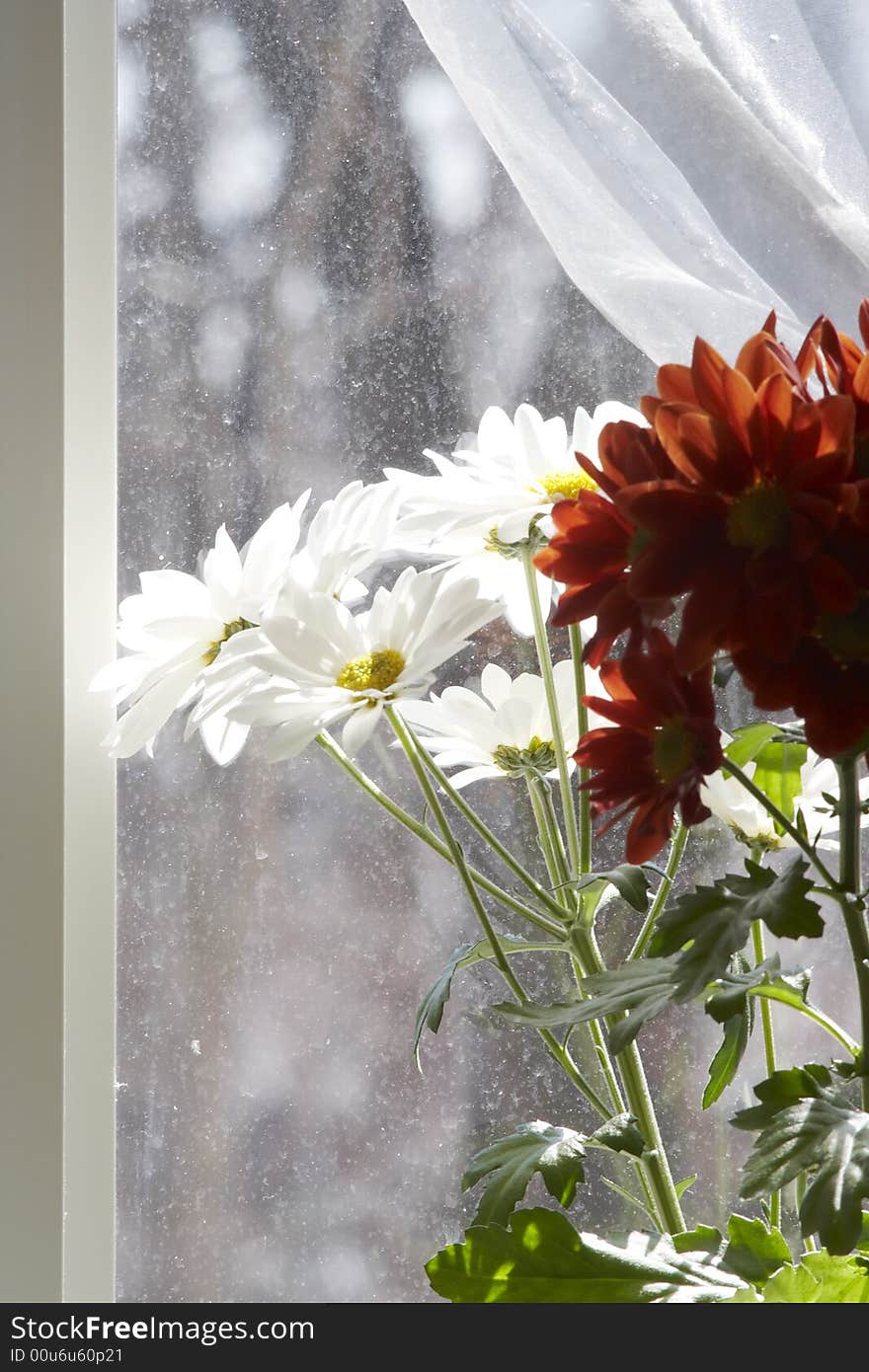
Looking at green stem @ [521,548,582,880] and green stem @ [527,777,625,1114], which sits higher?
green stem @ [521,548,582,880]

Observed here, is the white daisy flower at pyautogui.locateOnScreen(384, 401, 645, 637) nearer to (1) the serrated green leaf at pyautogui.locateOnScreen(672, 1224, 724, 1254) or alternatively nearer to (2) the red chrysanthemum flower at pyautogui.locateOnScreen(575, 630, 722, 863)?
(2) the red chrysanthemum flower at pyautogui.locateOnScreen(575, 630, 722, 863)

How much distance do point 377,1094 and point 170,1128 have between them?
17cm

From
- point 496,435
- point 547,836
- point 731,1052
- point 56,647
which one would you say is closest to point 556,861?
point 547,836

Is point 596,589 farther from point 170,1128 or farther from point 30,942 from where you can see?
point 170,1128

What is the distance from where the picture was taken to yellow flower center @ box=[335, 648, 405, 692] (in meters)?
0.51

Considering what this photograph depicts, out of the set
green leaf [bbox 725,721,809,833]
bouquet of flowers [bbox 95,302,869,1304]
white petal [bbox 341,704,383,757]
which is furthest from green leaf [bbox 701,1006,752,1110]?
white petal [bbox 341,704,383,757]

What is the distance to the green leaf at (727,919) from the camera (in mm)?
413

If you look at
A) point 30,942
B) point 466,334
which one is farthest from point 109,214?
point 30,942

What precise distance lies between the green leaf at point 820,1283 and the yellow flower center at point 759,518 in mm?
285

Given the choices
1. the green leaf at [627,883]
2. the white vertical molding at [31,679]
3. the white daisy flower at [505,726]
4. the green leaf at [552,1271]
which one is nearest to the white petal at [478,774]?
the white daisy flower at [505,726]

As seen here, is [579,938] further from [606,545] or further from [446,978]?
[606,545]

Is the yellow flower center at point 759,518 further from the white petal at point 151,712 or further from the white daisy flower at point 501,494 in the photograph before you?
the white petal at point 151,712

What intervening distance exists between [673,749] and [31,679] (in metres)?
0.57

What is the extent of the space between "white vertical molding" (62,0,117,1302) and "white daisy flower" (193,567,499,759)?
40 centimetres
